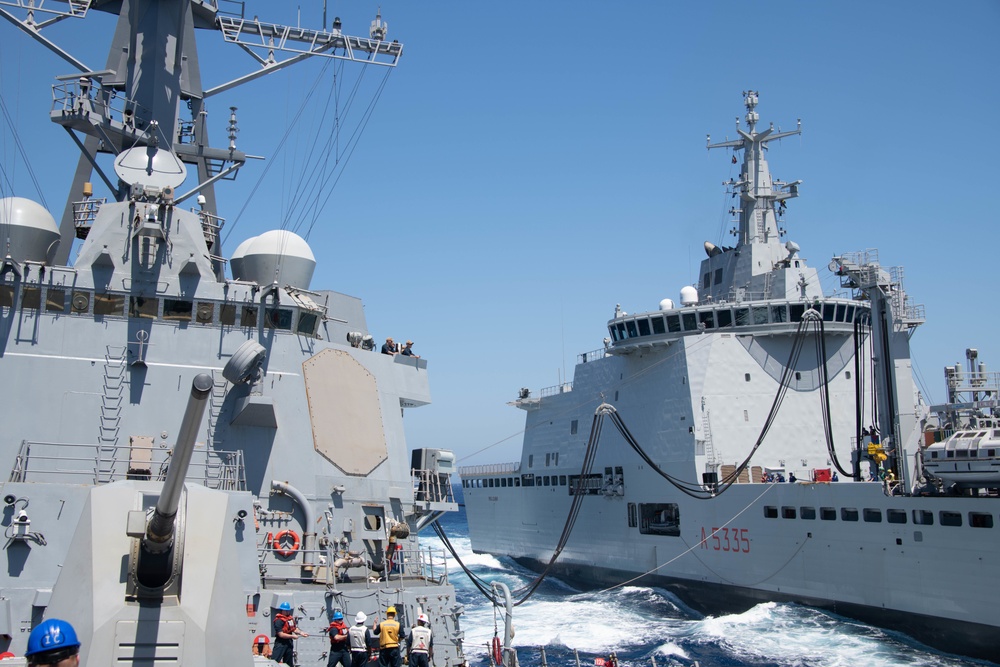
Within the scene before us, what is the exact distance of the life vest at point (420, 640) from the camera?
9516 millimetres

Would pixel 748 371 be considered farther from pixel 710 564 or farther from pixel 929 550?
pixel 929 550

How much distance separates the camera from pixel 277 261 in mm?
14523

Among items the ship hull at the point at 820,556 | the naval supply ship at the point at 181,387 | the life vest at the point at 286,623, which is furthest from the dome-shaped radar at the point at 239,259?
the ship hull at the point at 820,556

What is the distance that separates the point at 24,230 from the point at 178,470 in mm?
9521

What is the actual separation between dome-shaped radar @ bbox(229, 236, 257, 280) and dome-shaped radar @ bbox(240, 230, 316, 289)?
0.30 feet

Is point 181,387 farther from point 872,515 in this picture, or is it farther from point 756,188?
point 756,188

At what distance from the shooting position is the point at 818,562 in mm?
23328

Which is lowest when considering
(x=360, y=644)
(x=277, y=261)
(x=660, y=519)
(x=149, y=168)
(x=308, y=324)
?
(x=360, y=644)

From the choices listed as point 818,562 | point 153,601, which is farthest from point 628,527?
point 153,601

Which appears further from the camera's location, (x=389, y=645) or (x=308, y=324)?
(x=308, y=324)

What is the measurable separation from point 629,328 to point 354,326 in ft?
54.9

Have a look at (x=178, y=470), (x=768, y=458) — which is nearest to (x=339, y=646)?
(x=178, y=470)

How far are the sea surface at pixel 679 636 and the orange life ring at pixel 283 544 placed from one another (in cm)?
717

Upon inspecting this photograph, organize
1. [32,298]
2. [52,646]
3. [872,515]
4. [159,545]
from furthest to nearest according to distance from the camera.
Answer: [872,515] < [32,298] < [159,545] < [52,646]
